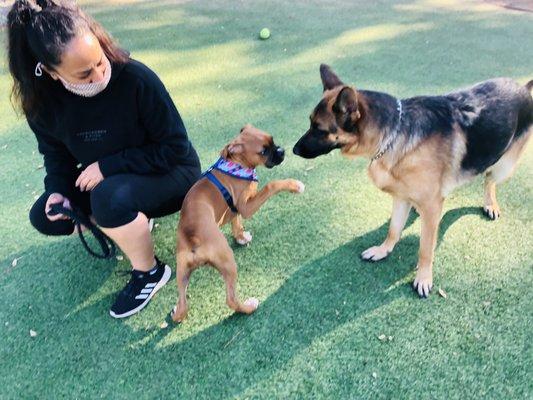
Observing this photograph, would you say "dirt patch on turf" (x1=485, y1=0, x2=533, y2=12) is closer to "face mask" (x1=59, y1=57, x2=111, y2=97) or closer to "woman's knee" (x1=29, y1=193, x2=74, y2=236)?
"face mask" (x1=59, y1=57, x2=111, y2=97)

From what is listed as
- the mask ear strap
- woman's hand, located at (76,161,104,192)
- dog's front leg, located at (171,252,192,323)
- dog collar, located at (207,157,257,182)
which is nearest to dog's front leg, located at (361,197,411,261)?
dog collar, located at (207,157,257,182)

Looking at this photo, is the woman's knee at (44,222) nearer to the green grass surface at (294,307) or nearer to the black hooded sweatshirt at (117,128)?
the black hooded sweatshirt at (117,128)

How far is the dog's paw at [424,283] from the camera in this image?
2883 millimetres

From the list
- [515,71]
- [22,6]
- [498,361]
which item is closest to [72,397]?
[22,6]

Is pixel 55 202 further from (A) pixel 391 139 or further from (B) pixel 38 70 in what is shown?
(A) pixel 391 139

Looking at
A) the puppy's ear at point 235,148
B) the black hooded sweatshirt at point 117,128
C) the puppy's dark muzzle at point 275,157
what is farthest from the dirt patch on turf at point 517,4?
the black hooded sweatshirt at point 117,128

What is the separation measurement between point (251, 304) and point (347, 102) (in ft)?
4.45

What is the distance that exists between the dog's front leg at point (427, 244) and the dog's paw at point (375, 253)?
265 mm

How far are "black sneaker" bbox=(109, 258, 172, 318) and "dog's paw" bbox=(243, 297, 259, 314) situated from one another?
2.12 feet

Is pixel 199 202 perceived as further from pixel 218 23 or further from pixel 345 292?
pixel 218 23

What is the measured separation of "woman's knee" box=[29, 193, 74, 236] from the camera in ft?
9.61

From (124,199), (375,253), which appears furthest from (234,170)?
(375,253)

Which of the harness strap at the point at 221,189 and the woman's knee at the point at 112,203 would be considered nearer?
the woman's knee at the point at 112,203

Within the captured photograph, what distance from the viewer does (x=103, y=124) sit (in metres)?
2.73
